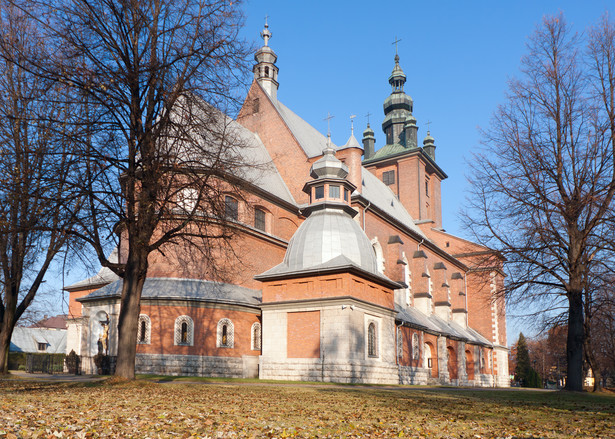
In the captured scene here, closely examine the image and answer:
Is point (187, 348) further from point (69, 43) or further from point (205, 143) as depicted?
point (69, 43)

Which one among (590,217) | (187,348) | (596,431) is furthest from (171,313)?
(596,431)

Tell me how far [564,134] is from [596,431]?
13917 millimetres

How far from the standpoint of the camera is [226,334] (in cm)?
2636

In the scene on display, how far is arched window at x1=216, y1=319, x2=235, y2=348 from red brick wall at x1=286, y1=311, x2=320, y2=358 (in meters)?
3.02

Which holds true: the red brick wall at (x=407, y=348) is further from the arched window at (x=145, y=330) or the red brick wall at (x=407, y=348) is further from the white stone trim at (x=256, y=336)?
the arched window at (x=145, y=330)

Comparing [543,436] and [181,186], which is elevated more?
[181,186]

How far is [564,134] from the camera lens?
61.9 feet

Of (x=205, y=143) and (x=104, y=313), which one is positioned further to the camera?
(x=104, y=313)

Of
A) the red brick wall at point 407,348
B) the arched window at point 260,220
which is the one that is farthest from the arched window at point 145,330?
the red brick wall at point 407,348

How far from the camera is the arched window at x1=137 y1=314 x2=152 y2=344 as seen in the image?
2484 cm

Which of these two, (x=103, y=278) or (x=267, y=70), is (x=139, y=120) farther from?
(x=267, y=70)

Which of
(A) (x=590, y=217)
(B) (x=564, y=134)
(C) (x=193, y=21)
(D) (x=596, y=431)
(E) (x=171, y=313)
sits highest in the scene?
(C) (x=193, y=21)

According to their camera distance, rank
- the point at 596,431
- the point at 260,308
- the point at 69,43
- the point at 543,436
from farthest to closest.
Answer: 1. the point at 260,308
2. the point at 69,43
3. the point at 596,431
4. the point at 543,436

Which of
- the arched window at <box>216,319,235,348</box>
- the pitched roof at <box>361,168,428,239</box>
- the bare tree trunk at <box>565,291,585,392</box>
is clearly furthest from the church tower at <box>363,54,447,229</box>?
the bare tree trunk at <box>565,291,585,392</box>
